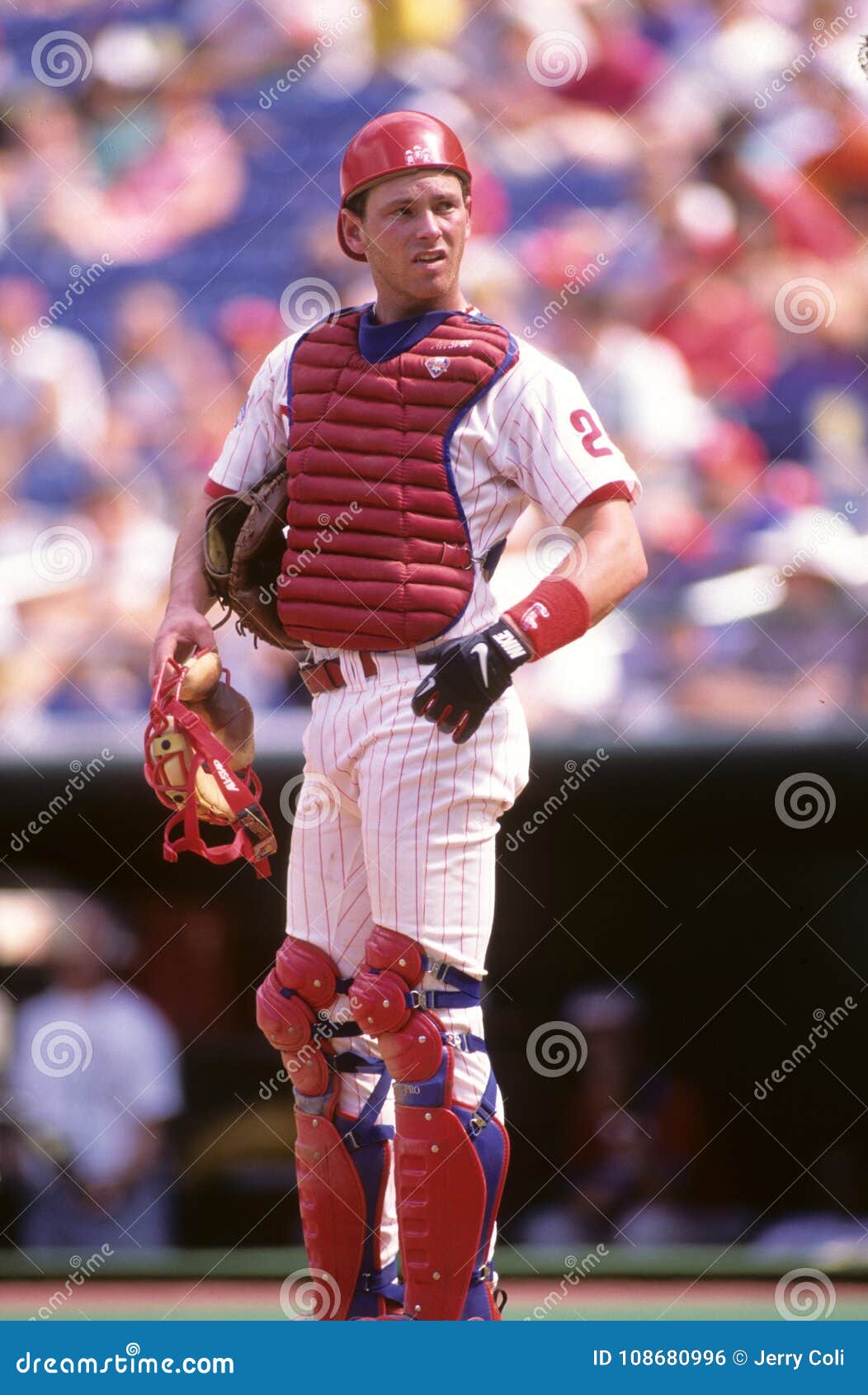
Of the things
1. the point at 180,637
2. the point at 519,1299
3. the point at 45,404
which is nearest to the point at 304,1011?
the point at 180,637

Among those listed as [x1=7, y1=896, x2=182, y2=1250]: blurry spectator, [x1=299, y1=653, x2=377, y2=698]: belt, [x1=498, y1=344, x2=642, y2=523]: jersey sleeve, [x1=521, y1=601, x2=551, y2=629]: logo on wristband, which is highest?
[x1=498, y1=344, x2=642, y2=523]: jersey sleeve

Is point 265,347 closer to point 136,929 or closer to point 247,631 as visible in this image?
point 136,929

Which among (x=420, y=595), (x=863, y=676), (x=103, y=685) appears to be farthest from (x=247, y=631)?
(x=863, y=676)

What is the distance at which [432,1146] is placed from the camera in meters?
2.55

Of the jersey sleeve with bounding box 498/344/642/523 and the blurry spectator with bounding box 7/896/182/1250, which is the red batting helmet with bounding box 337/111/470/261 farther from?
the blurry spectator with bounding box 7/896/182/1250

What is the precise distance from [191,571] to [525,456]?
0.63m

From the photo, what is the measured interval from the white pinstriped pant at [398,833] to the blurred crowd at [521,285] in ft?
5.73

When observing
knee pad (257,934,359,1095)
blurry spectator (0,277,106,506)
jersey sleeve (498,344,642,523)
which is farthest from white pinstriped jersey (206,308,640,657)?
blurry spectator (0,277,106,506)

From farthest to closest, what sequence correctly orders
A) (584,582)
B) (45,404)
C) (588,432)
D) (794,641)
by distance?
(45,404) → (794,641) → (588,432) → (584,582)

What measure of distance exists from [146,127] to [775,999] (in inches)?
132

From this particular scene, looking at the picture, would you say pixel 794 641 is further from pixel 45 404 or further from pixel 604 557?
pixel 45 404

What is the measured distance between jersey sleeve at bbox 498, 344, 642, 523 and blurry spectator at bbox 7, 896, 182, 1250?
2.43 metres

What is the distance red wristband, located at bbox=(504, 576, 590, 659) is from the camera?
2543 mm

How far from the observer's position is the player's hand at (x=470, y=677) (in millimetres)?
2502
